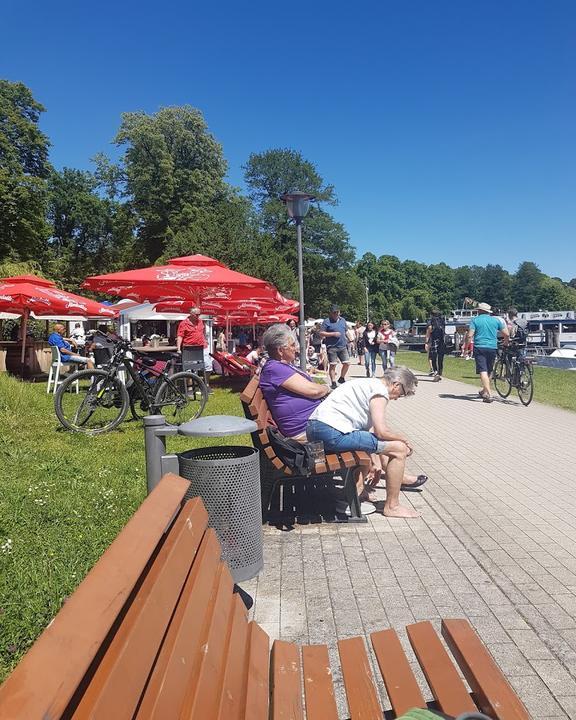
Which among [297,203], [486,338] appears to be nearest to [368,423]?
[297,203]

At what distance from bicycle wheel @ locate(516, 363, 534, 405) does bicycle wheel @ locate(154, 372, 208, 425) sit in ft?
20.5

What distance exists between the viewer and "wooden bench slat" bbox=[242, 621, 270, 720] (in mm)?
1600

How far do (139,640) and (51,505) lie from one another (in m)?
4.06

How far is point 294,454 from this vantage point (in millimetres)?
4520

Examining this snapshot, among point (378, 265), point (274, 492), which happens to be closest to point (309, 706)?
point (274, 492)

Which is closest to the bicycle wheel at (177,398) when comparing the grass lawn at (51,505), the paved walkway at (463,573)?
the grass lawn at (51,505)

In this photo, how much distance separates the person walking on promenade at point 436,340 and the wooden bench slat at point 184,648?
52.2ft

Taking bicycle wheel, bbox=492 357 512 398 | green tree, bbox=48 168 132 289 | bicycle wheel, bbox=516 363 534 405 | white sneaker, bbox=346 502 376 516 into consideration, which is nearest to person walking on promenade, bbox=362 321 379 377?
bicycle wheel, bbox=492 357 512 398

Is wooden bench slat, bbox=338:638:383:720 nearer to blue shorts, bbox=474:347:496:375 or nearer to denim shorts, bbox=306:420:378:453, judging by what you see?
denim shorts, bbox=306:420:378:453

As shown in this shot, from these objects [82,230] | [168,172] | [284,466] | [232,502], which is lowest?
[284,466]

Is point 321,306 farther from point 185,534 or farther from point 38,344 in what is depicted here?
point 185,534

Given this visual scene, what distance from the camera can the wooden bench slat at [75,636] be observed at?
91cm

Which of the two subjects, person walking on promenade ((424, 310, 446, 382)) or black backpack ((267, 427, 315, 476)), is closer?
black backpack ((267, 427, 315, 476))

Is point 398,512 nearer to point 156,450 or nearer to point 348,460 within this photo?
point 348,460
